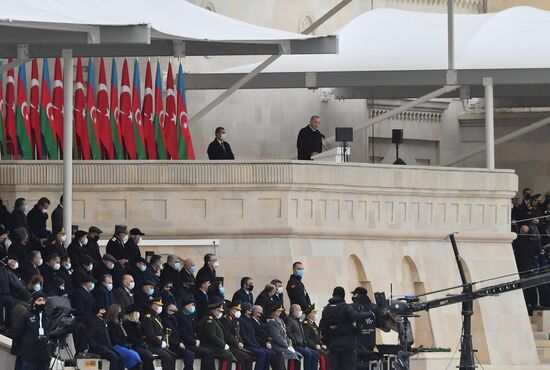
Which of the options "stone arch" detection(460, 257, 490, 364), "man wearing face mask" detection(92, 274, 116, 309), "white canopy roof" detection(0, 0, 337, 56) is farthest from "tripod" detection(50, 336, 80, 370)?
"stone arch" detection(460, 257, 490, 364)

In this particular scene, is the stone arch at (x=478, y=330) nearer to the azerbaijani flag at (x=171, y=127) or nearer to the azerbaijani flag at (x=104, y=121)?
the azerbaijani flag at (x=171, y=127)

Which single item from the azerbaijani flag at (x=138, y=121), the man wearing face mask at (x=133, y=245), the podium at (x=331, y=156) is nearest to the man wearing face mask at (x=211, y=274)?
the man wearing face mask at (x=133, y=245)

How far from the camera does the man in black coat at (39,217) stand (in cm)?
4809

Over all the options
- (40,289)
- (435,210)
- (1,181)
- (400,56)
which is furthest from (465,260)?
(40,289)

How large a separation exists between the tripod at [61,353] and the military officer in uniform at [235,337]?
13.1 feet

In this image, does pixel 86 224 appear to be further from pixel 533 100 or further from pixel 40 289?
pixel 533 100

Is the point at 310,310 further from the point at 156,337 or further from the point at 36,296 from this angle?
the point at 36,296

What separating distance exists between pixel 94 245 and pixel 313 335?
4872 millimetres

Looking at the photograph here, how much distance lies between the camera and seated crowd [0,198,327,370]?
4297cm

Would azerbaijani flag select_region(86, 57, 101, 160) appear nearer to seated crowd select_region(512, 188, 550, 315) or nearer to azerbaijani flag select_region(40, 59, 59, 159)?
azerbaijani flag select_region(40, 59, 59, 159)

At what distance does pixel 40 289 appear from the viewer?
4278cm

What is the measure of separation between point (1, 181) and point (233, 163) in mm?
4756

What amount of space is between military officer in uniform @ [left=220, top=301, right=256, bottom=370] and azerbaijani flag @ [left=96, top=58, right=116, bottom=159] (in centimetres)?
790

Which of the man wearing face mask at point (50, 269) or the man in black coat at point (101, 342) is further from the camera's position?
the man wearing face mask at point (50, 269)
